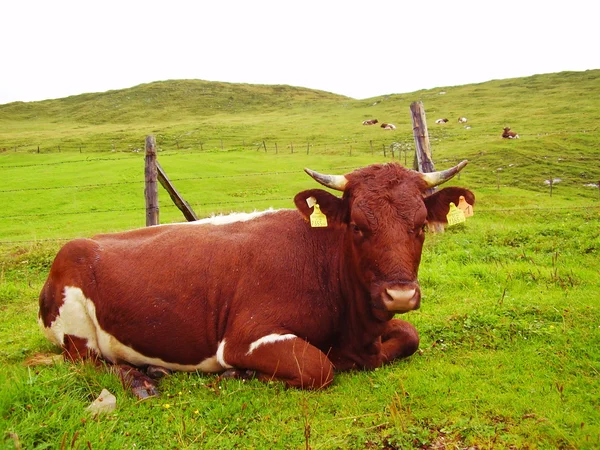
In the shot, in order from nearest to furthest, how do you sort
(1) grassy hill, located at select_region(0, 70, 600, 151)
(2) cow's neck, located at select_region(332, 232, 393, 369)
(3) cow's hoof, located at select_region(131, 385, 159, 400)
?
(3) cow's hoof, located at select_region(131, 385, 159, 400), (2) cow's neck, located at select_region(332, 232, 393, 369), (1) grassy hill, located at select_region(0, 70, 600, 151)

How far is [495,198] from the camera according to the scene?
20.5 m

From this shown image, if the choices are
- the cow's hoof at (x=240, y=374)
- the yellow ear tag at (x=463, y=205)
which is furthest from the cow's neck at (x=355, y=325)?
the yellow ear tag at (x=463, y=205)

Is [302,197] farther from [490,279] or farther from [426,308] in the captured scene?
[490,279]

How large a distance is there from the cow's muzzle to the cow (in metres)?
0.08

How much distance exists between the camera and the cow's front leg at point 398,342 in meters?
5.77

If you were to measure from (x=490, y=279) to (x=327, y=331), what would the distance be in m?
3.86

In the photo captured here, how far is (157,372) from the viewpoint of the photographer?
19.4ft

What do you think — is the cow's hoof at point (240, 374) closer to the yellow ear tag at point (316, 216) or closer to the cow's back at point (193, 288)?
the cow's back at point (193, 288)

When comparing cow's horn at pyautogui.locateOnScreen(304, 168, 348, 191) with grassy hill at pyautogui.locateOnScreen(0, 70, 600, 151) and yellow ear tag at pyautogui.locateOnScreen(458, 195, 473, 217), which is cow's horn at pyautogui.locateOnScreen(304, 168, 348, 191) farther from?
grassy hill at pyautogui.locateOnScreen(0, 70, 600, 151)

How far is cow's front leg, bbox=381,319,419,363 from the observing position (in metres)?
5.77

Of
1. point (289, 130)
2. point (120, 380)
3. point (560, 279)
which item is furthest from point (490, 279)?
point (289, 130)

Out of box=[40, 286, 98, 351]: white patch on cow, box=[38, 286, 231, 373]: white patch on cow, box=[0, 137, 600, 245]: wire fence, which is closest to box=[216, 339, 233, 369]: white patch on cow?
box=[38, 286, 231, 373]: white patch on cow

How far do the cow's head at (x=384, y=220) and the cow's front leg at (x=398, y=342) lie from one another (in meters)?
0.85

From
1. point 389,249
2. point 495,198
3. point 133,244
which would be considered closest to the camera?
point 389,249
